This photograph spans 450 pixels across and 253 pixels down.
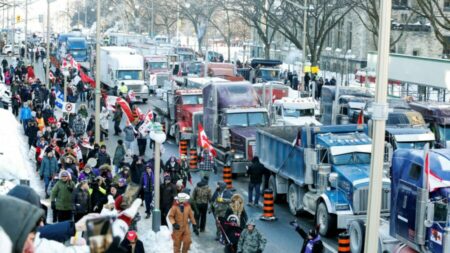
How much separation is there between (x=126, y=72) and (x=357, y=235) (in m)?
38.1

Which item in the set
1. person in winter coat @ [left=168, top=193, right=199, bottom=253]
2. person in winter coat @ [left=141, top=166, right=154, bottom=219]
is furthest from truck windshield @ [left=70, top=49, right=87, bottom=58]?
person in winter coat @ [left=168, top=193, right=199, bottom=253]

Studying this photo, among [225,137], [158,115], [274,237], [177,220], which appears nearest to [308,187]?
[274,237]

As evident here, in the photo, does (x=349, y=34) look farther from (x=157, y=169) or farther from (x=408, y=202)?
(x=408, y=202)

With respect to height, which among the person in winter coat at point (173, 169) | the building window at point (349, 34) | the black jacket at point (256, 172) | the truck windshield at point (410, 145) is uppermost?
the building window at point (349, 34)

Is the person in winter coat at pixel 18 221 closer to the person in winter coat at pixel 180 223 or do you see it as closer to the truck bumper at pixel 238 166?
the person in winter coat at pixel 180 223

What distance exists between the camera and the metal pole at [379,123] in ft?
41.2

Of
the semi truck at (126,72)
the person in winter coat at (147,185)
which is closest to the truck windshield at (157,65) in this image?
the semi truck at (126,72)

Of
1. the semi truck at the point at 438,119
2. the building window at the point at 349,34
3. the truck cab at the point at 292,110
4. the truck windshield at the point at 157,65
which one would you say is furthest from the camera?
the building window at the point at 349,34

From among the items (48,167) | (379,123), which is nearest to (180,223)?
(379,123)

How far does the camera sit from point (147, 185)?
72.7 ft

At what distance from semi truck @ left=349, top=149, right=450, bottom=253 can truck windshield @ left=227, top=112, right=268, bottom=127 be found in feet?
47.6

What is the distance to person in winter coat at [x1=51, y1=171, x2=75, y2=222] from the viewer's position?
1950 centimetres

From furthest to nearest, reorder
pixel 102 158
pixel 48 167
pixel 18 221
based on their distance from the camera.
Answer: pixel 102 158
pixel 48 167
pixel 18 221

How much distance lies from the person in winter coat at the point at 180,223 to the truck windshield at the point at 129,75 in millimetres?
37140
